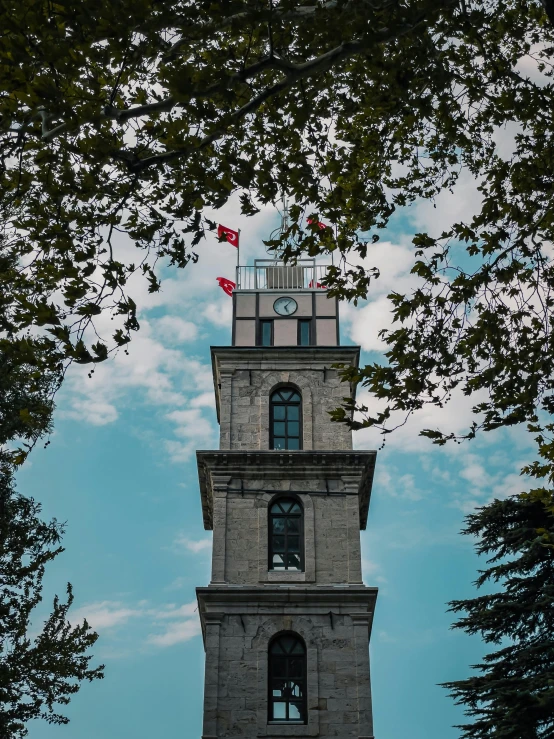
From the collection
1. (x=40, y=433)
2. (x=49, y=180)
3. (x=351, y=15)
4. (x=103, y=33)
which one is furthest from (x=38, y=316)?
(x=40, y=433)

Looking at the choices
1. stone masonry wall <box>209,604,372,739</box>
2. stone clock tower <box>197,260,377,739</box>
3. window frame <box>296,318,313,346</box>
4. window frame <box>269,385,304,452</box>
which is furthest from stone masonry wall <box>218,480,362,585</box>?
window frame <box>296,318,313,346</box>

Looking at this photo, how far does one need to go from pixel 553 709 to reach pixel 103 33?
1796cm

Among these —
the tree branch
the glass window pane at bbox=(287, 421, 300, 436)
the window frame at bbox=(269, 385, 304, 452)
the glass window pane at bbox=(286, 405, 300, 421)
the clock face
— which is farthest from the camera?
the clock face

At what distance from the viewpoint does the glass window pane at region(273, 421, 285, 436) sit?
93.2ft

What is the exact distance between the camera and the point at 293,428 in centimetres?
2855

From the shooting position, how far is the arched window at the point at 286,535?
86.0 ft

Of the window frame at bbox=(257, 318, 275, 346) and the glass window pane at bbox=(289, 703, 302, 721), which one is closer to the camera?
the glass window pane at bbox=(289, 703, 302, 721)

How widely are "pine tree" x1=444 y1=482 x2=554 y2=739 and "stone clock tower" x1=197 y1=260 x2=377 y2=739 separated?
2.79 m

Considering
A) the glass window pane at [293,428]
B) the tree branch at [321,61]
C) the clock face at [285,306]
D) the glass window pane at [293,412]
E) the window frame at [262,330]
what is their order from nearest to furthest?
1. the tree branch at [321,61]
2. the glass window pane at [293,428]
3. the glass window pane at [293,412]
4. the window frame at [262,330]
5. the clock face at [285,306]

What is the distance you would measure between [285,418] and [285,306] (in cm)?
414

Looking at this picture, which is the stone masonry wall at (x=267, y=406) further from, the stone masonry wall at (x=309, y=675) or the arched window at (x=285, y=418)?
the stone masonry wall at (x=309, y=675)

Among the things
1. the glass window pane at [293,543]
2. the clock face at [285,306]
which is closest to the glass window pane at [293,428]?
the glass window pane at [293,543]

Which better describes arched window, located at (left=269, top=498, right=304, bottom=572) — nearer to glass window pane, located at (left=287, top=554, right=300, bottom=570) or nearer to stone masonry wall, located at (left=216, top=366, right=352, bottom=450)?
glass window pane, located at (left=287, top=554, right=300, bottom=570)

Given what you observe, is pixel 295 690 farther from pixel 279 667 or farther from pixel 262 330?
pixel 262 330
